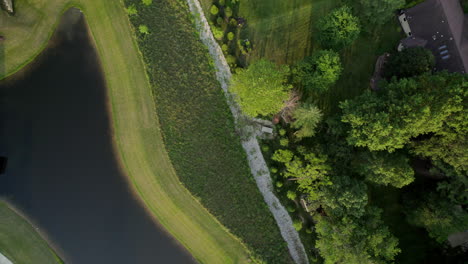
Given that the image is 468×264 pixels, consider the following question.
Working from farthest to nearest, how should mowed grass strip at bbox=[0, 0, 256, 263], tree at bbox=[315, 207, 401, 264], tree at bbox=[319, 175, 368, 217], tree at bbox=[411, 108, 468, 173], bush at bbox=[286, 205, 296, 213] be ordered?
mowed grass strip at bbox=[0, 0, 256, 263] → bush at bbox=[286, 205, 296, 213] → tree at bbox=[319, 175, 368, 217] → tree at bbox=[315, 207, 401, 264] → tree at bbox=[411, 108, 468, 173]

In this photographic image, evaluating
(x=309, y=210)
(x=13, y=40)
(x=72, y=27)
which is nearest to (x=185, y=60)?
(x=72, y=27)

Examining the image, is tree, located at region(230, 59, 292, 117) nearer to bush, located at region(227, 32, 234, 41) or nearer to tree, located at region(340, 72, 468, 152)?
bush, located at region(227, 32, 234, 41)

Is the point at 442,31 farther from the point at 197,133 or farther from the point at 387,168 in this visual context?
the point at 197,133

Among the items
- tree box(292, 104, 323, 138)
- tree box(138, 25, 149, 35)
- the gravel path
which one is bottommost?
the gravel path

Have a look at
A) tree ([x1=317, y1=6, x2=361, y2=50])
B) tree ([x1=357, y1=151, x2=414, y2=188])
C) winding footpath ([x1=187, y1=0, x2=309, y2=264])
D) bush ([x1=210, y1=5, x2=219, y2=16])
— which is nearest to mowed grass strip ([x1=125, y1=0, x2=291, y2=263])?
winding footpath ([x1=187, y1=0, x2=309, y2=264])

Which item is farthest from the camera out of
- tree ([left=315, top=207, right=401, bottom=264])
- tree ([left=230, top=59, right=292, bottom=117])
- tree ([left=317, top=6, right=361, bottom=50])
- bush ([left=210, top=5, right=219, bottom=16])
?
bush ([left=210, top=5, right=219, bottom=16])

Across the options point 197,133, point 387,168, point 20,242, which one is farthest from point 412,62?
point 20,242

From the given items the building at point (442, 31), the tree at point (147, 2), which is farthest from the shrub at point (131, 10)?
the building at point (442, 31)
